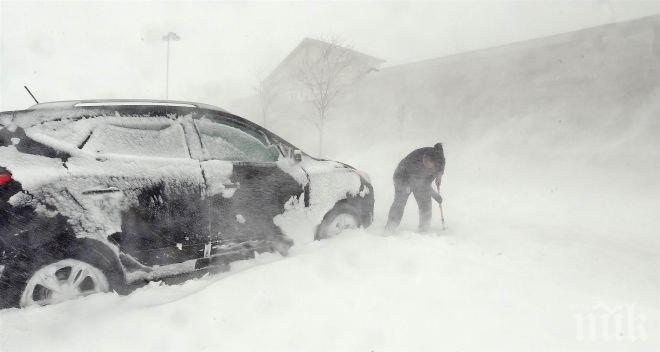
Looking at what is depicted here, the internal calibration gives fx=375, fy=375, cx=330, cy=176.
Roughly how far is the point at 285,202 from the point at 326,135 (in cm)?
1780

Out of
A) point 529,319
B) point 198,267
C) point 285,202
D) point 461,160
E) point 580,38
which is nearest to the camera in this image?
point 529,319

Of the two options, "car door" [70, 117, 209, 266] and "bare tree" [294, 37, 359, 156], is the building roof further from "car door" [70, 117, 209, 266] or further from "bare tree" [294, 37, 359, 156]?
"car door" [70, 117, 209, 266]

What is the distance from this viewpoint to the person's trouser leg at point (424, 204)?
544 centimetres

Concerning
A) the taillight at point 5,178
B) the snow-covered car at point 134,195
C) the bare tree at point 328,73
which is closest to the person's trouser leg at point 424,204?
the snow-covered car at point 134,195

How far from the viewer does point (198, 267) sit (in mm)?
3113

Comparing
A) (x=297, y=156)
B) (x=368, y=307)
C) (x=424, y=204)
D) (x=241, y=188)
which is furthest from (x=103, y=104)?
(x=424, y=204)

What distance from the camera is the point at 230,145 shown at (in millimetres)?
3449

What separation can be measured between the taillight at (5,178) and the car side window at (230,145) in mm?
1294

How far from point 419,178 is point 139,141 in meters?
3.70

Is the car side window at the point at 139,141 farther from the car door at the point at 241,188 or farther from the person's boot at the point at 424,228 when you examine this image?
the person's boot at the point at 424,228

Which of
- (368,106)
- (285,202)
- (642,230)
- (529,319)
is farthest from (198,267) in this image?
(368,106)

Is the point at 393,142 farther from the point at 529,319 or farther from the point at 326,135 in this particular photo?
the point at 529,319

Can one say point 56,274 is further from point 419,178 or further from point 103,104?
point 419,178

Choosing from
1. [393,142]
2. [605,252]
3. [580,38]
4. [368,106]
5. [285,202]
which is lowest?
[605,252]
